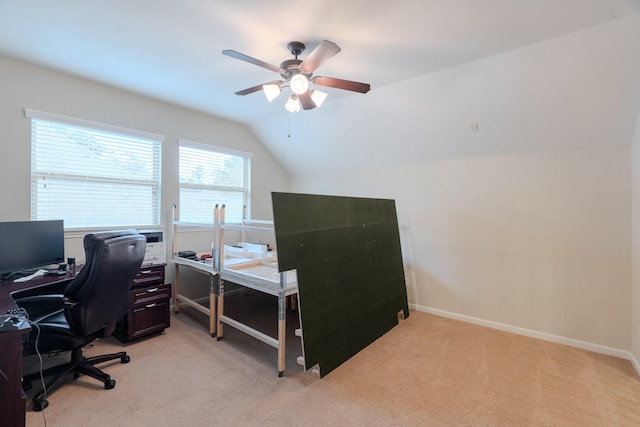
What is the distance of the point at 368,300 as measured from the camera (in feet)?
9.95

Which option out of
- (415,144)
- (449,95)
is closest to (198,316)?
(415,144)

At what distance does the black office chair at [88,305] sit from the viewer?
204cm

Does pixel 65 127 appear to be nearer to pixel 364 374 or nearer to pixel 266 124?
A: pixel 266 124

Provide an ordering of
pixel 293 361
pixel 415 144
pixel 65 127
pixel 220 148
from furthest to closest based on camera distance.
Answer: pixel 220 148, pixel 415 144, pixel 65 127, pixel 293 361

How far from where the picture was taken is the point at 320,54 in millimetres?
1951

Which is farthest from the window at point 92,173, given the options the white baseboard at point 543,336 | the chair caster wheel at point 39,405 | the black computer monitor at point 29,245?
the white baseboard at point 543,336

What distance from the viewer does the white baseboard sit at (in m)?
2.72

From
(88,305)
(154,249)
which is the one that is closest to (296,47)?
(88,305)

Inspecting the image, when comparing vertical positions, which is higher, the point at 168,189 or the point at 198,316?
the point at 168,189

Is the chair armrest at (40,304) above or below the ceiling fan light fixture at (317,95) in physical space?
below

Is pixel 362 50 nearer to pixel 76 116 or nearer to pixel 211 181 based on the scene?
pixel 211 181

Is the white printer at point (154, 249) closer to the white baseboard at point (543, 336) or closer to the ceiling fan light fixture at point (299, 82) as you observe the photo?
the ceiling fan light fixture at point (299, 82)

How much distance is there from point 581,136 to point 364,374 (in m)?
3.06

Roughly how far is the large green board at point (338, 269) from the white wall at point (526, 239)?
2.20 feet
